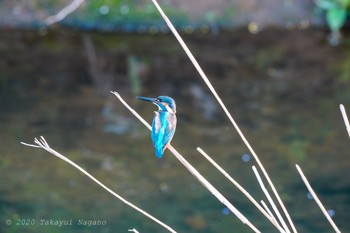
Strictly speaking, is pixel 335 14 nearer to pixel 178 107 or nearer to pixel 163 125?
pixel 178 107

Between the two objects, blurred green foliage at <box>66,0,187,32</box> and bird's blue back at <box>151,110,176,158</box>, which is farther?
blurred green foliage at <box>66,0,187,32</box>

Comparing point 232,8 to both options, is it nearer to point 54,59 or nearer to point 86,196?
point 54,59

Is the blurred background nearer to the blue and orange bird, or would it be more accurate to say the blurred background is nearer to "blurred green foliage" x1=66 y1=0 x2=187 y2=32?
"blurred green foliage" x1=66 y1=0 x2=187 y2=32

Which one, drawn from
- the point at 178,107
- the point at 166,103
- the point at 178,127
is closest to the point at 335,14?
the point at 178,107

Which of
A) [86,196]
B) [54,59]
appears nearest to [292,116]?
[86,196]

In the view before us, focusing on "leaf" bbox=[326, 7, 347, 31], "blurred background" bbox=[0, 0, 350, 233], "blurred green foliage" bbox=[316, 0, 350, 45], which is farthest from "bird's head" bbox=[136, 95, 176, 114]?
"leaf" bbox=[326, 7, 347, 31]

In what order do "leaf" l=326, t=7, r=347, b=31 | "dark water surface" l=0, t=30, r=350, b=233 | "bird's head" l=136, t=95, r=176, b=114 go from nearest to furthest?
"bird's head" l=136, t=95, r=176, b=114, "dark water surface" l=0, t=30, r=350, b=233, "leaf" l=326, t=7, r=347, b=31
